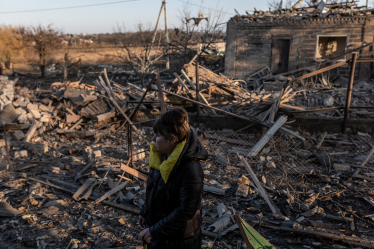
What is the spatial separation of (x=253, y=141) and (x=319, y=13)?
11951mm

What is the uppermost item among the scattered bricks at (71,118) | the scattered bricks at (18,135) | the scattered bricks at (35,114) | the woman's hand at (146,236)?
the woman's hand at (146,236)

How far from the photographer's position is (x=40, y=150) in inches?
281

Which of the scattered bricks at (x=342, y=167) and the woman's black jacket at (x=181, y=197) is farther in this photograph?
the scattered bricks at (x=342, y=167)

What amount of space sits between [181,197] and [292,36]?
16.3 meters

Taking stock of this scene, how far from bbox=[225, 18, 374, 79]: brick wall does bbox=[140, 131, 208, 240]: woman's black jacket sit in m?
15.4

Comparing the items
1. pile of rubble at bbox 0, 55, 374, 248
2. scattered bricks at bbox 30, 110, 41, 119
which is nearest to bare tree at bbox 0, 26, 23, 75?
pile of rubble at bbox 0, 55, 374, 248

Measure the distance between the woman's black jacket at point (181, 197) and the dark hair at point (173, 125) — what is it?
77 millimetres

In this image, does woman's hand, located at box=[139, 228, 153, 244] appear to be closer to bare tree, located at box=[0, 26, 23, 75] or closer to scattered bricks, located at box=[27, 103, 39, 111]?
scattered bricks, located at box=[27, 103, 39, 111]

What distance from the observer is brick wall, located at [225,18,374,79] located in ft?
49.8

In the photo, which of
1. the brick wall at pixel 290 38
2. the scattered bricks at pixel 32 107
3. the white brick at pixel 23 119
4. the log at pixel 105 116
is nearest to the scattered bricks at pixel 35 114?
the white brick at pixel 23 119

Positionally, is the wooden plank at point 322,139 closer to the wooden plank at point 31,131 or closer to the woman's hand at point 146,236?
the woman's hand at point 146,236

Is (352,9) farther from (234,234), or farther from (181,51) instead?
(234,234)

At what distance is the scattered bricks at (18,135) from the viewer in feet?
25.5

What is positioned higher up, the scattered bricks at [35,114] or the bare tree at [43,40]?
the bare tree at [43,40]
